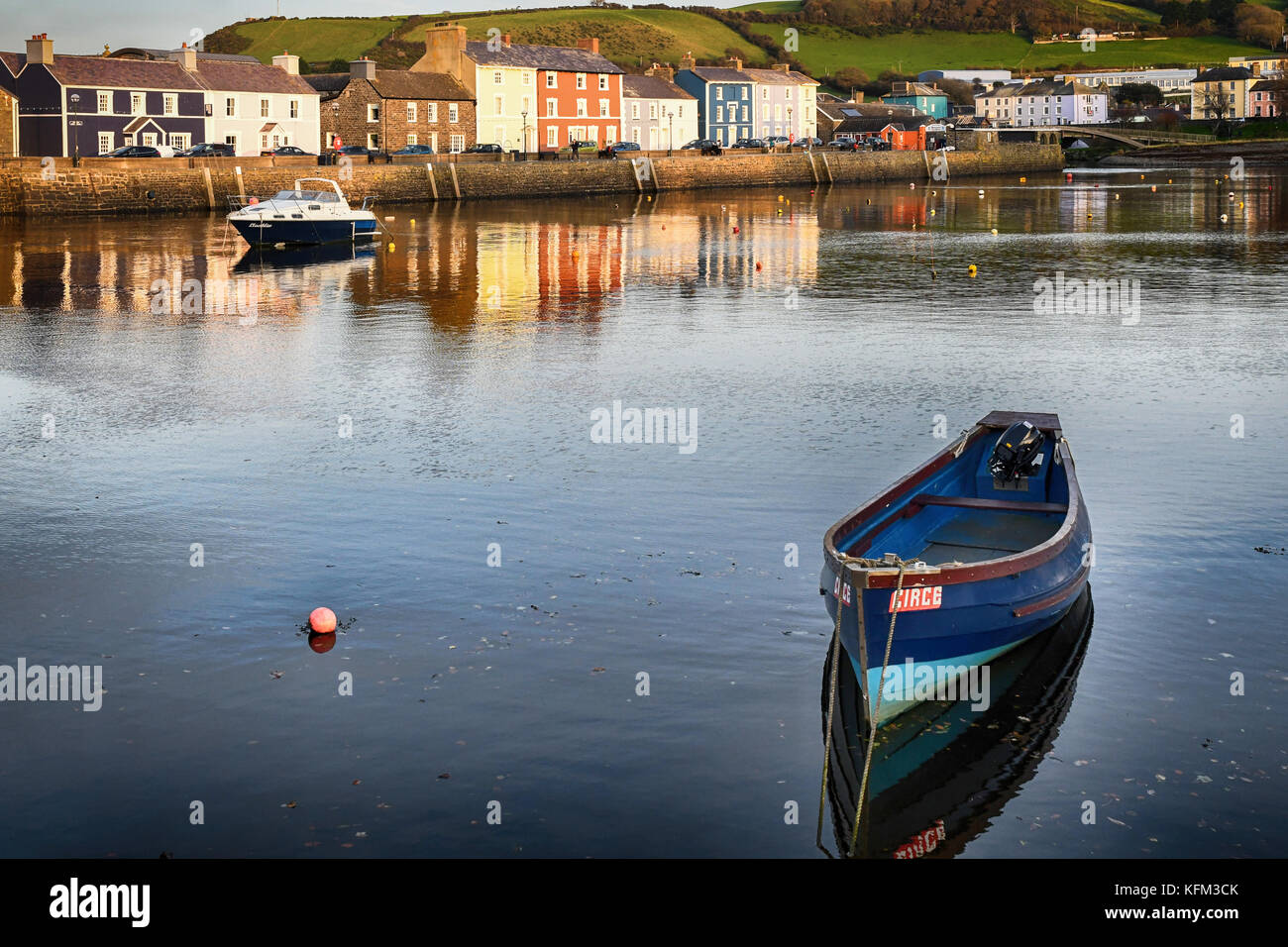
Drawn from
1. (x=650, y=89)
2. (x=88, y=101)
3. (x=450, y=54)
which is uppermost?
(x=650, y=89)

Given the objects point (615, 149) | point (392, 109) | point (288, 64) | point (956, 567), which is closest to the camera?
point (956, 567)

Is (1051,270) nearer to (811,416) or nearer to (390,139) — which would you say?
(811,416)

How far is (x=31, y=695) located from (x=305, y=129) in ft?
302

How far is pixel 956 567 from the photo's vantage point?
11.2 metres

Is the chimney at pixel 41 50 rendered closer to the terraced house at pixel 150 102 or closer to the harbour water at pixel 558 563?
the terraced house at pixel 150 102

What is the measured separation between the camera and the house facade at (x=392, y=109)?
101 metres

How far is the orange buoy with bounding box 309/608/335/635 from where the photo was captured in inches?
517

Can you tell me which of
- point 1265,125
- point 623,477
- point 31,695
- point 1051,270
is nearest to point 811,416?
point 623,477

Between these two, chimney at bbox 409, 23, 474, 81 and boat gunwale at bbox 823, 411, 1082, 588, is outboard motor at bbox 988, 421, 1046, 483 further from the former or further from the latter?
chimney at bbox 409, 23, 474, 81

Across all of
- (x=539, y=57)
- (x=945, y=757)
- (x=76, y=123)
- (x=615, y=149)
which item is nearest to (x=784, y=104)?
(x=539, y=57)

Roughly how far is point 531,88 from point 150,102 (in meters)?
33.0

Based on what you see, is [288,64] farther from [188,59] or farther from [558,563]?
[558,563]
